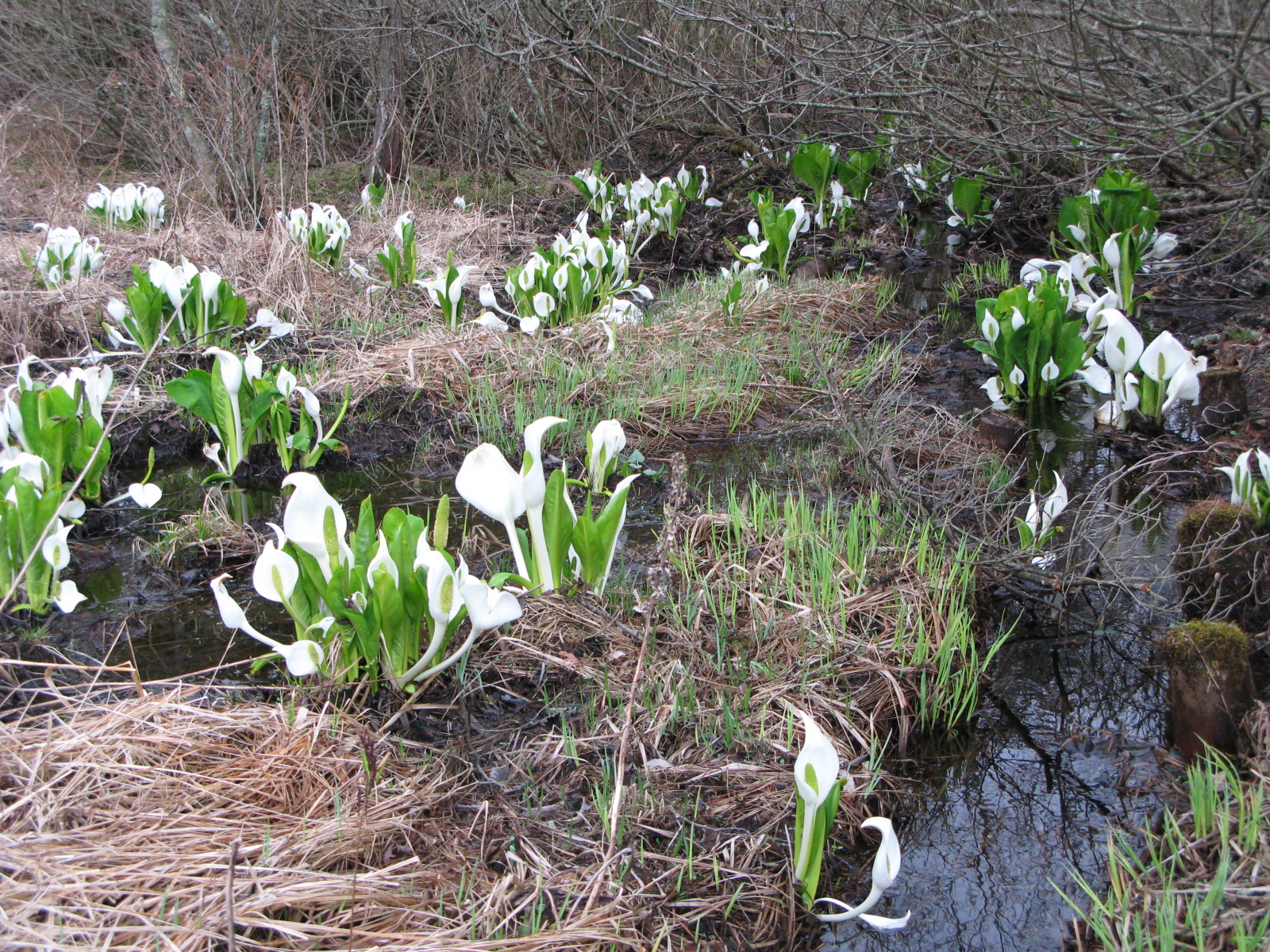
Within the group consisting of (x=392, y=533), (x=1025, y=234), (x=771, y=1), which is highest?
(x=771, y=1)

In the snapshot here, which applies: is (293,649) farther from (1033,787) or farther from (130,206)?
(130,206)

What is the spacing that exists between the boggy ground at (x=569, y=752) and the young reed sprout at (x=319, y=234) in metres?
3.20

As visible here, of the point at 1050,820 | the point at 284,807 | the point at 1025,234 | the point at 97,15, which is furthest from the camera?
the point at 97,15

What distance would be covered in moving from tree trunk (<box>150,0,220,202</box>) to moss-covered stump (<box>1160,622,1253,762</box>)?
6.19 meters

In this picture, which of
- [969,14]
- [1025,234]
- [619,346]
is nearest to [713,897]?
[619,346]

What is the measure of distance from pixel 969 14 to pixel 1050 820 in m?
4.08

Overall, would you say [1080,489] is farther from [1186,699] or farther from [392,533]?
[392,533]

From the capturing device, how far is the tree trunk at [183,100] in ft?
20.8

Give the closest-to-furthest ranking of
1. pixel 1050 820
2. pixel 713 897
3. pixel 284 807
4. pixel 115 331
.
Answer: pixel 713 897 → pixel 284 807 → pixel 1050 820 → pixel 115 331

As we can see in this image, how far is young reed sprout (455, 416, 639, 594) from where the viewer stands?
2.31 m

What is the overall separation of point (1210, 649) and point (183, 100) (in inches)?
254

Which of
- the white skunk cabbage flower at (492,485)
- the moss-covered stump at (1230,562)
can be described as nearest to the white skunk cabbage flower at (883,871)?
the white skunk cabbage flower at (492,485)

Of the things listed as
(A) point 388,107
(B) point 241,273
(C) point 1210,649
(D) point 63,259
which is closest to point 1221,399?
(C) point 1210,649

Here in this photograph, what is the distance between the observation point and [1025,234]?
7520mm
